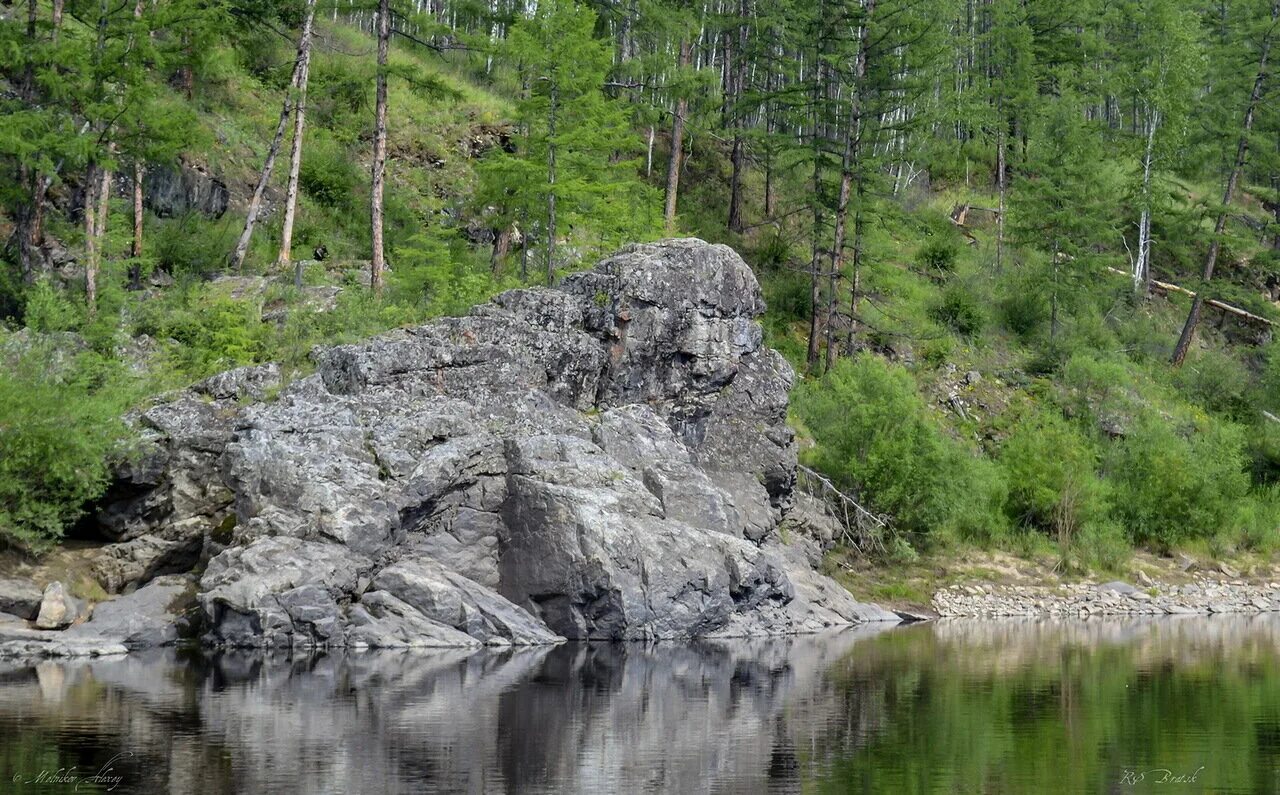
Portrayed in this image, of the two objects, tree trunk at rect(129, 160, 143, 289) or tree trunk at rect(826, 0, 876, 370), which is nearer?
tree trunk at rect(129, 160, 143, 289)

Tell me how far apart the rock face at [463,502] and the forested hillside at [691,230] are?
2.31 m

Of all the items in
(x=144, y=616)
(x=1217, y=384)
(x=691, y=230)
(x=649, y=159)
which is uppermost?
(x=649, y=159)

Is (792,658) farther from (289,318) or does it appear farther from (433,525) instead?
(289,318)

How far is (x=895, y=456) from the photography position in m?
42.2

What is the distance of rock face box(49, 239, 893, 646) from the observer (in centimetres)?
2966

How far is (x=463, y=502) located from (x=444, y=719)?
1298 cm

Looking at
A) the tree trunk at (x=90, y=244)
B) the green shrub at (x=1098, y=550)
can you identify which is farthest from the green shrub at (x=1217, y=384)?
the tree trunk at (x=90, y=244)

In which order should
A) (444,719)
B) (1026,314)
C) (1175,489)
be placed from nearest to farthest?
1. (444,719)
2. (1175,489)
3. (1026,314)

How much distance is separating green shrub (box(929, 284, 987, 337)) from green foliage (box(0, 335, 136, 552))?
37.3 metres

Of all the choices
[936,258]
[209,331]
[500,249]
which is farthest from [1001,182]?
[209,331]

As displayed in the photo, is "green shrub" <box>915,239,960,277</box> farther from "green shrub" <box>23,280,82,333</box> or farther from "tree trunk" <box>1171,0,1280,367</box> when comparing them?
"green shrub" <box>23,280,82,333</box>

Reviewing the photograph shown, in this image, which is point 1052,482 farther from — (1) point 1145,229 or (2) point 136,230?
(2) point 136,230

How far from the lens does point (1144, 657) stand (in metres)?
30.1

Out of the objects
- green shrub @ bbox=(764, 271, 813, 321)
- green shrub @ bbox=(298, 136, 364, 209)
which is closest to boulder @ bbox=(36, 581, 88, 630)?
green shrub @ bbox=(298, 136, 364, 209)
